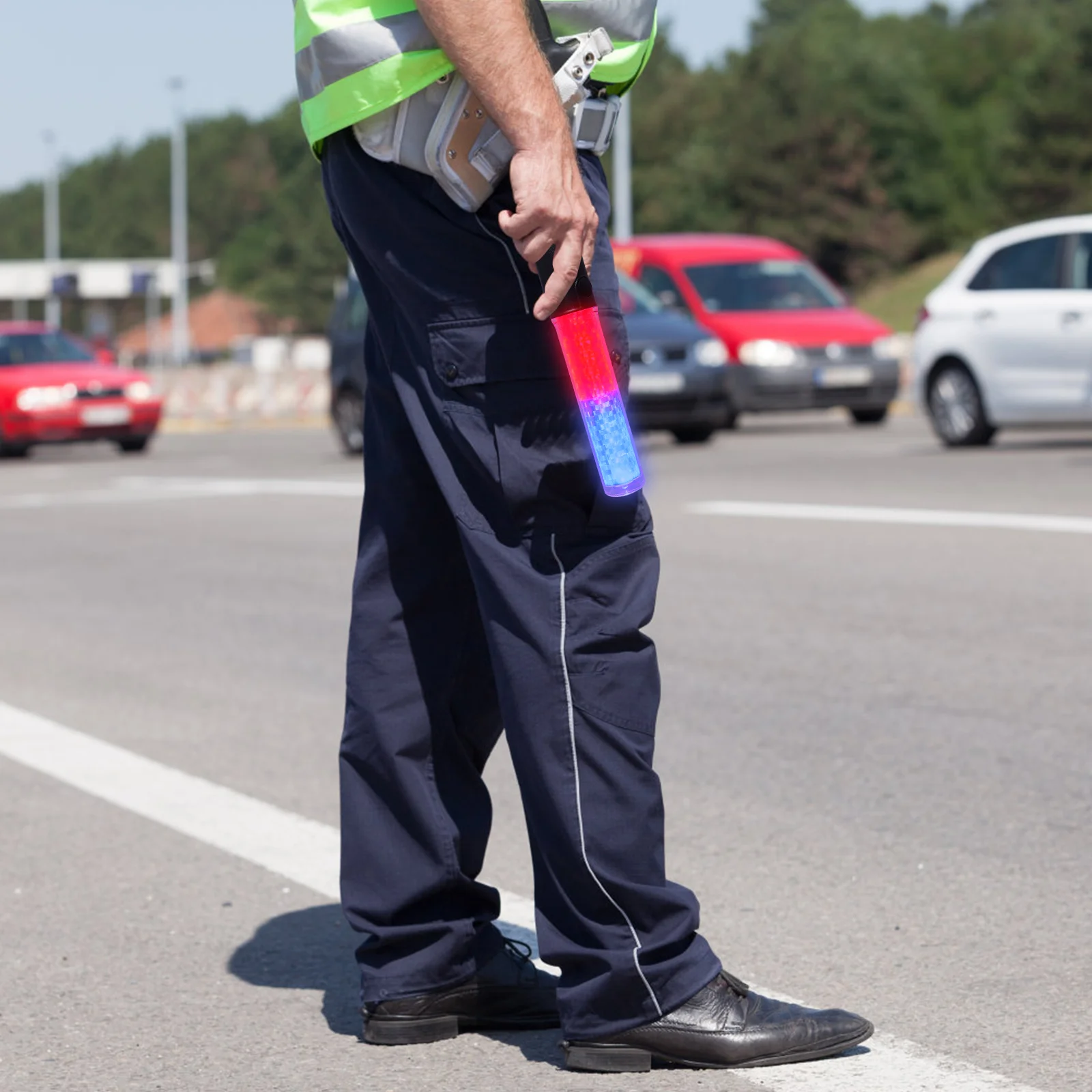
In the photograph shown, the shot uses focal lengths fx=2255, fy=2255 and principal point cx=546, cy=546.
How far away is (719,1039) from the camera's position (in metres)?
2.91

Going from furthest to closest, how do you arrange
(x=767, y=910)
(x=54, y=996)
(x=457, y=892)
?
(x=767, y=910), (x=54, y=996), (x=457, y=892)

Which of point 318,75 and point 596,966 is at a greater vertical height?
point 318,75

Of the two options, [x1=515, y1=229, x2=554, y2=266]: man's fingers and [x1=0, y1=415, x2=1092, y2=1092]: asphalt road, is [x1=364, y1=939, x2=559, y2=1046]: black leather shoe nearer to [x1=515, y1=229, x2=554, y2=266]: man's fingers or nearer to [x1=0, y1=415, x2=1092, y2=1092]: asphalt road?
[x1=0, y1=415, x2=1092, y2=1092]: asphalt road

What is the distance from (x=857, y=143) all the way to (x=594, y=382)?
10485 centimetres

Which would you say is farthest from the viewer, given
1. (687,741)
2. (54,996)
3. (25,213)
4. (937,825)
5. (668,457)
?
(25,213)

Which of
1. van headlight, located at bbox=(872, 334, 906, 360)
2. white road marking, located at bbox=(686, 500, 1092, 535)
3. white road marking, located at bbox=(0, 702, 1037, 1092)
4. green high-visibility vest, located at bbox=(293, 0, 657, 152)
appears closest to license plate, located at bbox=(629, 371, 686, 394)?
van headlight, located at bbox=(872, 334, 906, 360)

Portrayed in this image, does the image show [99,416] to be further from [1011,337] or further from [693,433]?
[1011,337]

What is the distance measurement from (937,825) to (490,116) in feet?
7.10

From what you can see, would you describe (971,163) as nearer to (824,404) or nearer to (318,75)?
(824,404)

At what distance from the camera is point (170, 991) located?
3434 millimetres

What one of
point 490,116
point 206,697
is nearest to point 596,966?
point 490,116

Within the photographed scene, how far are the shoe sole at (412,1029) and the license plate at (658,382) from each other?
1472cm

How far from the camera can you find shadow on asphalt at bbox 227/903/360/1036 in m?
3.35

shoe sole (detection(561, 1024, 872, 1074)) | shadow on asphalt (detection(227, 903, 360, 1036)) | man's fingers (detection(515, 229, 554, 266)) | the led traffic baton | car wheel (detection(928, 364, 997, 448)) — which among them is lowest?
shadow on asphalt (detection(227, 903, 360, 1036))
